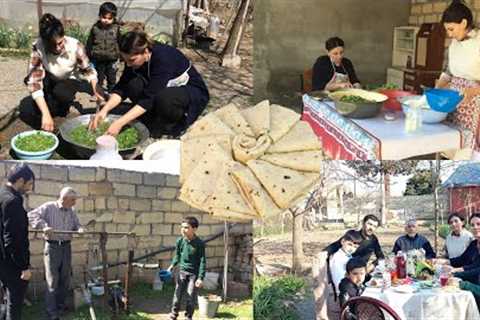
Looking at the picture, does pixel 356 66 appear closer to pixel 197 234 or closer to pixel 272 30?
pixel 272 30

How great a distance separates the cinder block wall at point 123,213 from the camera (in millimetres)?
2385

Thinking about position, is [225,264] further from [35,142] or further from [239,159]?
[35,142]

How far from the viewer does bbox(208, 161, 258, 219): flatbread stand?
2.36 m

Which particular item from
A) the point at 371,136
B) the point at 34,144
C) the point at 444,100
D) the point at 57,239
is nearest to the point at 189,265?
the point at 57,239

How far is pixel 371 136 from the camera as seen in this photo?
2.41 metres

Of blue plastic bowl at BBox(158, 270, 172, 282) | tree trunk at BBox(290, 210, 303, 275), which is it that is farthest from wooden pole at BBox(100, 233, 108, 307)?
tree trunk at BBox(290, 210, 303, 275)

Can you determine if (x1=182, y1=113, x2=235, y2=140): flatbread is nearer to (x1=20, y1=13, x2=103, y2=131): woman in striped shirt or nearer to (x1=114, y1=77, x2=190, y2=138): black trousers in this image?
(x1=114, y1=77, x2=190, y2=138): black trousers

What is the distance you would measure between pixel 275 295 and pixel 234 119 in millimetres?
649

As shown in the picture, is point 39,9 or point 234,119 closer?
point 39,9

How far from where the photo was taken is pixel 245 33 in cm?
236

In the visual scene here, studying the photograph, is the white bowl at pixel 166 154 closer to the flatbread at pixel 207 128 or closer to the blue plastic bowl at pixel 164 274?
the flatbread at pixel 207 128

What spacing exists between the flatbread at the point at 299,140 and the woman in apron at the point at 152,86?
31 centimetres

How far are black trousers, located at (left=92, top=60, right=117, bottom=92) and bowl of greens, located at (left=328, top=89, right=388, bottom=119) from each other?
2.48ft

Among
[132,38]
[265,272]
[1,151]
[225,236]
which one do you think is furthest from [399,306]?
[1,151]
